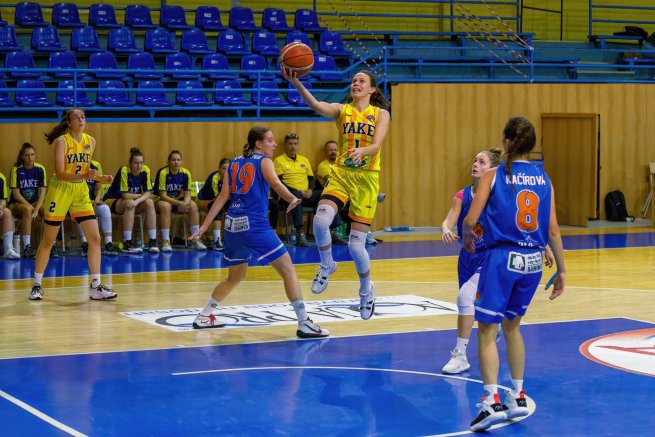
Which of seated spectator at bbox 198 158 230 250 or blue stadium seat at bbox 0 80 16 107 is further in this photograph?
blue stadium seat at bbox 0 80 16 107

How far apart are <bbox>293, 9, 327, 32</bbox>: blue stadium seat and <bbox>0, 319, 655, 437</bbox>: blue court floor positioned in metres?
12.3

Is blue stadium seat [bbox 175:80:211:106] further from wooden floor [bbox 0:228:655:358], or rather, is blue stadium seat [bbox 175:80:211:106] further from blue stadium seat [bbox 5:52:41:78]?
wooden floor [bbox 0:228:655:358]

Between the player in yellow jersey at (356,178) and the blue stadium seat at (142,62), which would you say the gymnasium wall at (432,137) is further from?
the player in yellow jersey at (356,178)

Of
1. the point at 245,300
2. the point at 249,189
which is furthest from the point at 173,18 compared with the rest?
the point at 249,189

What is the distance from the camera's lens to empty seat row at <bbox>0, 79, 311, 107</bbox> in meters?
17.0

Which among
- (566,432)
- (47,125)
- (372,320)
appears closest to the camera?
(566,432)

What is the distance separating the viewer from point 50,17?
20688 mm

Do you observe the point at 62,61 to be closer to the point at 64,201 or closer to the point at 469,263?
the point at 64,201

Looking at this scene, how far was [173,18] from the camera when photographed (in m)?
19.8

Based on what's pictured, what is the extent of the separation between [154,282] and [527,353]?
5632mm

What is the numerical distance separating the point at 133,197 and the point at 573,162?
9.13 meters

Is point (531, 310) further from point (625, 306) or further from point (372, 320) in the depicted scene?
point (372, 320)

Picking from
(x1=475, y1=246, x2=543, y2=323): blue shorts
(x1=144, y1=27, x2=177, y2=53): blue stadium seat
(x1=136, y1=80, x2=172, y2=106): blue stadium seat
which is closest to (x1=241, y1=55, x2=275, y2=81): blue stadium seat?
(x1=144, y1=27, x2=177, y2=53): blue stadium seat

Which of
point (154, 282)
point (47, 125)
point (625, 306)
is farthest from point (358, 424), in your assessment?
Result: point (47, 125)
